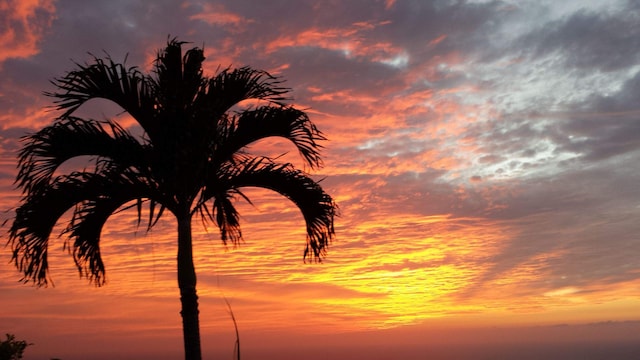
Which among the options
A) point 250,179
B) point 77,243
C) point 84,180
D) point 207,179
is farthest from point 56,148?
point 250,179

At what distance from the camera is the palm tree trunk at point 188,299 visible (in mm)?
9539

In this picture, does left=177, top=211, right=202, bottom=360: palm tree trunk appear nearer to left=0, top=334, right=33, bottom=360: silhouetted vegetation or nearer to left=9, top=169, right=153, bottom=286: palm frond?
left=9, top=169, right=153, bottom=286: palm frond

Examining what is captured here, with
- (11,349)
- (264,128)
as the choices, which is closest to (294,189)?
(264,128)

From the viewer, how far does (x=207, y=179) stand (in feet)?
32.8

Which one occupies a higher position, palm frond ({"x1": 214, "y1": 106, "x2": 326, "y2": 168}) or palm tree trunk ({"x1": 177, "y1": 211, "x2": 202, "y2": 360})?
palm frond ({"x1": 214, "y1": 106, "x2": 326, "y2": 168})

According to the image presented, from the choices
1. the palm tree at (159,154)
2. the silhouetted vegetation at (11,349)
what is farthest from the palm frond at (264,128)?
the silhouetted vegetation at (11,349)

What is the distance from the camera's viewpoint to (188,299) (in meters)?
9.58

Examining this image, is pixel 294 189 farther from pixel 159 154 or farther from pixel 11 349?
pixel 11 349

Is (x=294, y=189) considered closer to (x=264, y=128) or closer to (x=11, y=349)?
(x=264, y=128)

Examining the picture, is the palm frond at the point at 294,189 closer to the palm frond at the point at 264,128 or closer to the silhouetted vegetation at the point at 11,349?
the palm frond at the point at 264,128

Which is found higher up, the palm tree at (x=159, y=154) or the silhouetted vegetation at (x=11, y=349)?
the palm tree at (x=159, y=154)

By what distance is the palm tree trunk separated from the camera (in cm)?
954

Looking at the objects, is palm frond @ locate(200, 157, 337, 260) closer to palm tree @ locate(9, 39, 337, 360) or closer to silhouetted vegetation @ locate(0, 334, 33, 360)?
palm tree @ locate(9, 39, 337, 360)

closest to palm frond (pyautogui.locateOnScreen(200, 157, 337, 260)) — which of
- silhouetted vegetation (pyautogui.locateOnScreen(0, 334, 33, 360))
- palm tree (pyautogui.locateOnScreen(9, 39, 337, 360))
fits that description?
palm tree (pyautogui.locateOnScreen(9, 39, 337, 360))
